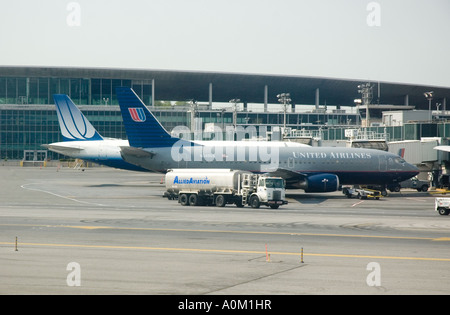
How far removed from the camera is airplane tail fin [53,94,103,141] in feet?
273

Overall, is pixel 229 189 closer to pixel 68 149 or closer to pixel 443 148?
pixel 443 148

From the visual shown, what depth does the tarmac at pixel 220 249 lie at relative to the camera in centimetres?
2183

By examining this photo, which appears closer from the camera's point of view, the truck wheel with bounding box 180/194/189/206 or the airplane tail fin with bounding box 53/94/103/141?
the truck wheel with bounding box 180/194/189/206

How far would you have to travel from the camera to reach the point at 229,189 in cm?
5372

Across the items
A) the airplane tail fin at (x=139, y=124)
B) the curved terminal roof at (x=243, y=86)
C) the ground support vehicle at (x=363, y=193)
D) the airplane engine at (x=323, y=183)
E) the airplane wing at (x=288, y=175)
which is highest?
the curved terminal roof at (x=243, y=86)

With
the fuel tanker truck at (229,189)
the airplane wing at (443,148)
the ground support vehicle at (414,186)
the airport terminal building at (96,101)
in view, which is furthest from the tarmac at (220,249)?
the airport terminal building at (96,101)

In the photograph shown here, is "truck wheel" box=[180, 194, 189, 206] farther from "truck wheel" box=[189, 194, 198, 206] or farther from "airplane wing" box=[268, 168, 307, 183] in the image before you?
"airplane wing" box=[268, 168, 307, 183]

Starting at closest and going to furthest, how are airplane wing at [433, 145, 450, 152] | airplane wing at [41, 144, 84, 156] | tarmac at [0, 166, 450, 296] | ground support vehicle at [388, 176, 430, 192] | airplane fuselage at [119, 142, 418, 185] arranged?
tarmac at [0, 166, 450, 296] → airplane fuselage at [119, 142, 418, 185] → airplane wing at [433, 145, 450, 152] → ground support vehicle at [388, 176, 430, 192] → airplane wing at [41, 144, 84, 156]

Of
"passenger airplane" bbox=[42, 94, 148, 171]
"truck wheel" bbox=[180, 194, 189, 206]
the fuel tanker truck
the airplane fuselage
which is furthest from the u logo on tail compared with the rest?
"truck wheel" bbox=[180, 194, 189, 206]

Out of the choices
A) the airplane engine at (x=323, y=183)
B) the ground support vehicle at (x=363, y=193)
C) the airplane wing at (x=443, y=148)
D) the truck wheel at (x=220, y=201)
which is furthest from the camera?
the airplane wing at (x=443, y=148)

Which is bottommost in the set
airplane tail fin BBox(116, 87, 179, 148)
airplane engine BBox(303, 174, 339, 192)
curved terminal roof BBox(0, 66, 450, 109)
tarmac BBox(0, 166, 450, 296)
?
tarmac BBox(0, 166, 450, 296)

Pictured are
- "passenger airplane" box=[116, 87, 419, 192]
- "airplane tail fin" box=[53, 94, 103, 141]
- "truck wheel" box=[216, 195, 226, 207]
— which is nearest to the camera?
"truck wheel" box=[216, 195, 226, 207]

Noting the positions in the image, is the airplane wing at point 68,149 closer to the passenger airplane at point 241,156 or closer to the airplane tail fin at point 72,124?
the airplane tail fin at point 72,124

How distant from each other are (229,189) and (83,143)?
3281cm
